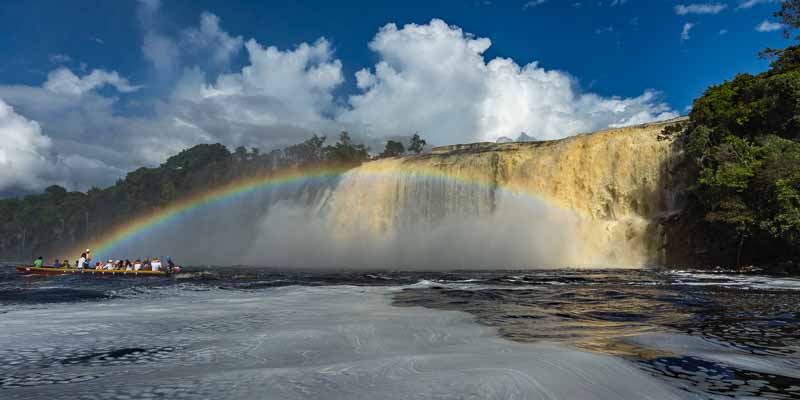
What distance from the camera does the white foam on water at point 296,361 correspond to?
3549 millimetres

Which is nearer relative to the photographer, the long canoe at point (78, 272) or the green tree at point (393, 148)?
the long canoe at point (78, 272)

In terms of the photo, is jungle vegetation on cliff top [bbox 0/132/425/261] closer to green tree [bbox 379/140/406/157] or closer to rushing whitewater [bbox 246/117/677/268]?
green tree [bbox 379/140/406/157]

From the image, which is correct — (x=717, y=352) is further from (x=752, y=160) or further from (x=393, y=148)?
(x=393, y=148)

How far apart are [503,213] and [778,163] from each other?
13555 millimetres

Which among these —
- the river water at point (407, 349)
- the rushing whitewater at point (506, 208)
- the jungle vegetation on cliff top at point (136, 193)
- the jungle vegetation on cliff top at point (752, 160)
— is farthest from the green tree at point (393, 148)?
the river water at point (407, 349)

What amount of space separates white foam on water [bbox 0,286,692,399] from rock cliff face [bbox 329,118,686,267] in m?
20.2

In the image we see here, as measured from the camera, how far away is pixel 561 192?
2767 centimetres

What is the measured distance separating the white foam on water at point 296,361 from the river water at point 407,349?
0.02 m

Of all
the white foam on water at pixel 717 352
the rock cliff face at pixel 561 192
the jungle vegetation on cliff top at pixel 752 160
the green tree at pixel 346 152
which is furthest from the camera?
the green tree at pixel 346 152

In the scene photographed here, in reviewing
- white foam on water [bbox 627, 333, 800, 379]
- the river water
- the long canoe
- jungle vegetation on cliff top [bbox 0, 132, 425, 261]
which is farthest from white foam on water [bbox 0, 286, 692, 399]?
jungle vegetation on cliff top [bbox 0, 132, 425, 261]

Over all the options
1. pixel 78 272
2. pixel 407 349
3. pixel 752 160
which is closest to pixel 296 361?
pixel 407 349

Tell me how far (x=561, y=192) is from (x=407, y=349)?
24.4m

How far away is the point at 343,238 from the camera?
35.2 metres

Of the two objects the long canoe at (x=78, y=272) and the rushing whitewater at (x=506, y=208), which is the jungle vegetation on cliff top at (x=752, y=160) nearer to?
the rushing whitewater at (x=506, y=208)
